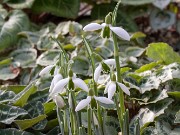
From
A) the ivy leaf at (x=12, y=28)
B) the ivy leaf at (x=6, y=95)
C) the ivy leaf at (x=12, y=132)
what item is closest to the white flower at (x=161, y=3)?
the ivy leaf at (x=12, y=28)

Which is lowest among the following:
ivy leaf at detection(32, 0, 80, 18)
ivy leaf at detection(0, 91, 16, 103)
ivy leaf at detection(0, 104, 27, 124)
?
ivy leaf at detection(0, 104, 27, 124)

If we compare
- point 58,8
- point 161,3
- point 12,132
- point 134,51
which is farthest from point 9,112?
point 161,3

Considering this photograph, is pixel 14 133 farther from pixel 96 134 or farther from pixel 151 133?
pixel 151 133

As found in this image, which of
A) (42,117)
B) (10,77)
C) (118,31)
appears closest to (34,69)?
(10,77)

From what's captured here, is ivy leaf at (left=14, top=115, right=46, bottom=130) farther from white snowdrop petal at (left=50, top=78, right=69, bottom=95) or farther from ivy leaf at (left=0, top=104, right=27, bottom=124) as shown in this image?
white snowdrop petal at (left=50, top=78, right=69, bottom=95)

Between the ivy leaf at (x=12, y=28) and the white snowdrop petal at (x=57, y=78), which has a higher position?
the ivy leaf at (x=12, y=28)

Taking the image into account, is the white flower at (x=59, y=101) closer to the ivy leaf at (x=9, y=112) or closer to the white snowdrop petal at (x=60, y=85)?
the white snowdrop petal at (x=60, y=85)

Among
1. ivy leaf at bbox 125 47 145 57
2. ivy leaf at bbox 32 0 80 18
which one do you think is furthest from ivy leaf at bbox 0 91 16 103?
ivy leaf at bbox 32 0 80 18
